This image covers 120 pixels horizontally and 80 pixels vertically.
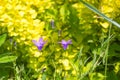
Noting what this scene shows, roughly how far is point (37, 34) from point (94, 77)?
454mm

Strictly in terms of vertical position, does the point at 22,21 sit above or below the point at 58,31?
above

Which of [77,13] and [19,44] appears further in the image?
[19,44]

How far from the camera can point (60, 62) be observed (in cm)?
212

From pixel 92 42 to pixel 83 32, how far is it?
9 cm

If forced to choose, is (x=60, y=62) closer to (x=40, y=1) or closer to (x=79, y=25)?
(x=79, y=25)

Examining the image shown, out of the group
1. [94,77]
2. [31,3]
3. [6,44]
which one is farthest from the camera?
[6,44]

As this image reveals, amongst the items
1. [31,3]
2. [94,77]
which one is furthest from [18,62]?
[94,77]

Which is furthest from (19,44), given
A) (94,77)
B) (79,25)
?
(94,77)

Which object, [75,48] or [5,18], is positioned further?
[75,48]

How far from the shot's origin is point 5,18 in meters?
2.02

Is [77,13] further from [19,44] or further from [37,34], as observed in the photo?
[19,44]

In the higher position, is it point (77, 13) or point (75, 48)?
point (77, 13)

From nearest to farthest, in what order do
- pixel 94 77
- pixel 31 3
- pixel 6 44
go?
pixel 94 77, pixel 31 3, pixel 6 44

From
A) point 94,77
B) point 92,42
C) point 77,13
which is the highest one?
point 77,13
